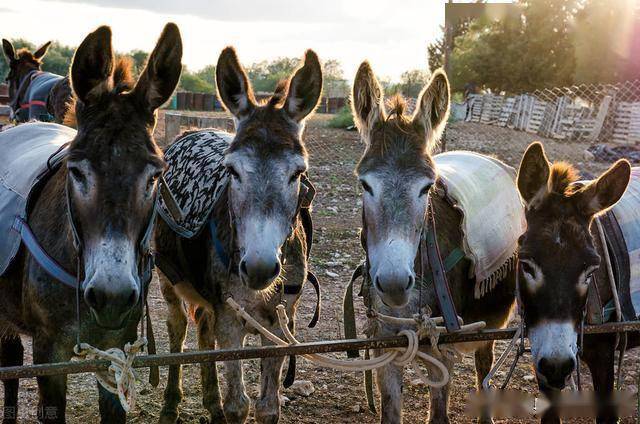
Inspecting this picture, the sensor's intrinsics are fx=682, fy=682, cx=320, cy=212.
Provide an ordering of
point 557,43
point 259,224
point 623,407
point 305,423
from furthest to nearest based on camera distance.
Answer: point 557,43 → point 305,423 → point 623,407 → point 259,224

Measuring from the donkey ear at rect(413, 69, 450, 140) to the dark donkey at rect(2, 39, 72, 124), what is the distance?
16.0 feet

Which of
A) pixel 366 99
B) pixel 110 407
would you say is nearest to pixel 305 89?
pixel 366 99

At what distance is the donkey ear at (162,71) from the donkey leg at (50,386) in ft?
3.84

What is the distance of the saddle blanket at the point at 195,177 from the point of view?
159 inches

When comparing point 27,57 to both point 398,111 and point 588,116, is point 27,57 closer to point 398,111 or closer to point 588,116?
point 398,111

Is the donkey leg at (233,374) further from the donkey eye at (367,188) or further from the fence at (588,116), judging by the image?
the fence at (588,116)

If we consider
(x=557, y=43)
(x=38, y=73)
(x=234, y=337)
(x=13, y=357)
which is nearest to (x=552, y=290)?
(x=234, y=337)

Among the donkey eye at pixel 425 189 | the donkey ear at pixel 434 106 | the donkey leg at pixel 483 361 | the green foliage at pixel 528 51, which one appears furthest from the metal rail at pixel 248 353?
the green foliage at pixel 528 51

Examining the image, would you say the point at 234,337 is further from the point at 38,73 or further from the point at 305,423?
the point at 38,73

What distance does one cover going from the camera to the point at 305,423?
4598 mm

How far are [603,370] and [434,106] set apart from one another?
5.33 ft

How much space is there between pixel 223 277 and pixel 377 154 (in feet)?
3.82

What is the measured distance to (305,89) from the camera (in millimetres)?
3613

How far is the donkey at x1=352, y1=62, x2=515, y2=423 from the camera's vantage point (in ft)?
9.87
